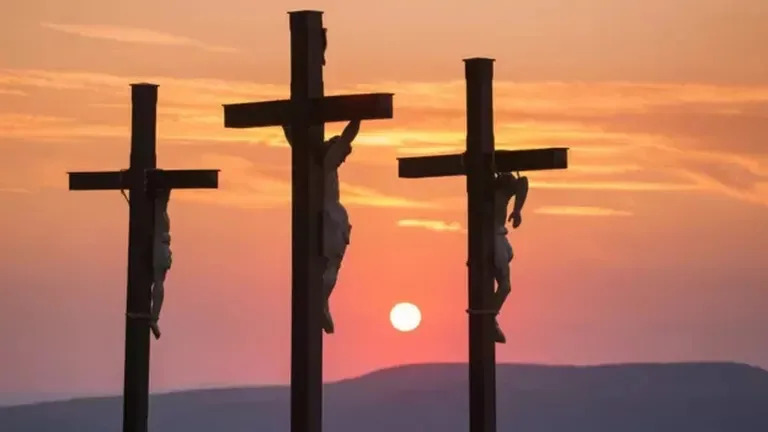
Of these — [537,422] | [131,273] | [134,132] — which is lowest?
[537,422]

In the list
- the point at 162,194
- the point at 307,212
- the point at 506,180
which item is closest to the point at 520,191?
the point at 506,180

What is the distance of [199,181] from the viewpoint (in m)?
11.1

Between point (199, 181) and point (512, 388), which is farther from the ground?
point (199, 181)

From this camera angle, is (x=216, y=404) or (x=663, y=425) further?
(x=663, y=425)

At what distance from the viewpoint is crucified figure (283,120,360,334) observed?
31.1 feet

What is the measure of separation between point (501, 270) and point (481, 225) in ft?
0.87

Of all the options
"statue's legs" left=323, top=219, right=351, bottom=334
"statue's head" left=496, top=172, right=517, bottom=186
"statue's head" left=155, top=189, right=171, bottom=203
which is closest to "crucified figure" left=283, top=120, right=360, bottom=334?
"statue's legs" left=323, top=219, right=351, bottom=334

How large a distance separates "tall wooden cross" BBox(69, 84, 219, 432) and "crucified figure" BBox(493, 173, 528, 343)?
1789mm

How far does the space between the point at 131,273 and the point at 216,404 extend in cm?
515

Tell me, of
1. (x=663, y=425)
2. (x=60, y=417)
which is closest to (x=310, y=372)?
(x=60, y=417)

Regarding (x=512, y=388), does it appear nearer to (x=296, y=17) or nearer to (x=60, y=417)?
(x=60, y=417)

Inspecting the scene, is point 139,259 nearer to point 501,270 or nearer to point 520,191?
point 501,270

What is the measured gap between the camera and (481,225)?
A: 1104 centimetres

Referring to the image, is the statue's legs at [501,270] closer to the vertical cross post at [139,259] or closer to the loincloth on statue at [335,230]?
the loincloth on statue at [335,230]
